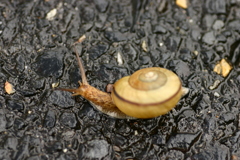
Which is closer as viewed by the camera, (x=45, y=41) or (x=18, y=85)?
(x=18, y=85)

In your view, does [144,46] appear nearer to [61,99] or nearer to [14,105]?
[61,99]

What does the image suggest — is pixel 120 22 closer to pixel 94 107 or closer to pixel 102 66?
pixel 102 66

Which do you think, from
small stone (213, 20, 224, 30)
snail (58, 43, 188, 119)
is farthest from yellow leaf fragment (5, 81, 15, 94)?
small stone (213, 20, 224, 30)

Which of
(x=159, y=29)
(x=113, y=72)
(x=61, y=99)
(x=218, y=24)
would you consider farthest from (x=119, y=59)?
(x=218, y=24)

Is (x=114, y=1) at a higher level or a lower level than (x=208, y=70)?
higher

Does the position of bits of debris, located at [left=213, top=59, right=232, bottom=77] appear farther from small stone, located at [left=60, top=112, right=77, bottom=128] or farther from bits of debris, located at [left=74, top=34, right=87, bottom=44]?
small stone, located at [left=60, top=112, right=77, bottom=128]

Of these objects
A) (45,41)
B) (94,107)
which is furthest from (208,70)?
(45,41)
